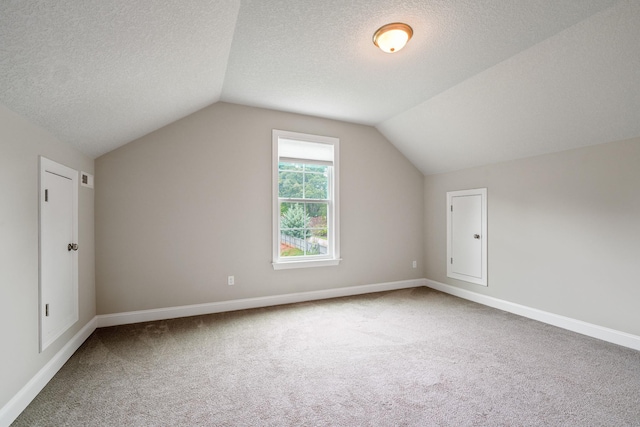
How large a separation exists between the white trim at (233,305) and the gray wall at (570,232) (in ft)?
4.91

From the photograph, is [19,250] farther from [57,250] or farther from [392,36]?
[392,36]

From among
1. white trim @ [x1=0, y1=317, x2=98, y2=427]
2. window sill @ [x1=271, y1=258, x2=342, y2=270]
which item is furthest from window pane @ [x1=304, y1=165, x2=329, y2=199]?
white trim @ [x1=0, y1=317, x2=98, y2=427]

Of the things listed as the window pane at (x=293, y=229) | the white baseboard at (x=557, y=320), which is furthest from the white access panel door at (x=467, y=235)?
the window pane at (x=293, y=229)

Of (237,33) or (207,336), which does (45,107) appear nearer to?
(237,33)

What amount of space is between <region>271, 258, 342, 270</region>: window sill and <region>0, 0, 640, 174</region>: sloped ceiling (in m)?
2.09

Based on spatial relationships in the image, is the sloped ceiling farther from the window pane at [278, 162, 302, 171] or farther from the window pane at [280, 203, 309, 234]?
the window pane at [280, 203, 309, 234]

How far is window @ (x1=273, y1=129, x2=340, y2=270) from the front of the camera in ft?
13.1

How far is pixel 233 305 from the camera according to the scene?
12.1ft

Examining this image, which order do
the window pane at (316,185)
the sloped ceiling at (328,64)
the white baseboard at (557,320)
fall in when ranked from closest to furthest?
the sloped ceiling at (328,64)
the white baseboard at (557,320)
the window pane at (316,185)

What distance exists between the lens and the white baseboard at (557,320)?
8.87 ft

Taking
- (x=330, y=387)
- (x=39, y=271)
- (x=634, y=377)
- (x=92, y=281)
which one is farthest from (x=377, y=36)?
(x=92, y=281)

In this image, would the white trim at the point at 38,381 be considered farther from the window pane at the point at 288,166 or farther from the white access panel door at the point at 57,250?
the window pane at the point at 288,166

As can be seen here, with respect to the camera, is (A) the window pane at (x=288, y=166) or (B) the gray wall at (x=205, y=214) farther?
(A) the window pane at (x=288, y=166)

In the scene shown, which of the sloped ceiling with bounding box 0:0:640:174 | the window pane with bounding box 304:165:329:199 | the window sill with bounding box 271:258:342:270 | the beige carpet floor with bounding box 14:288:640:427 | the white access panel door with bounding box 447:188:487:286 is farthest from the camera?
the window pane with bounding box 304:165:329:199
